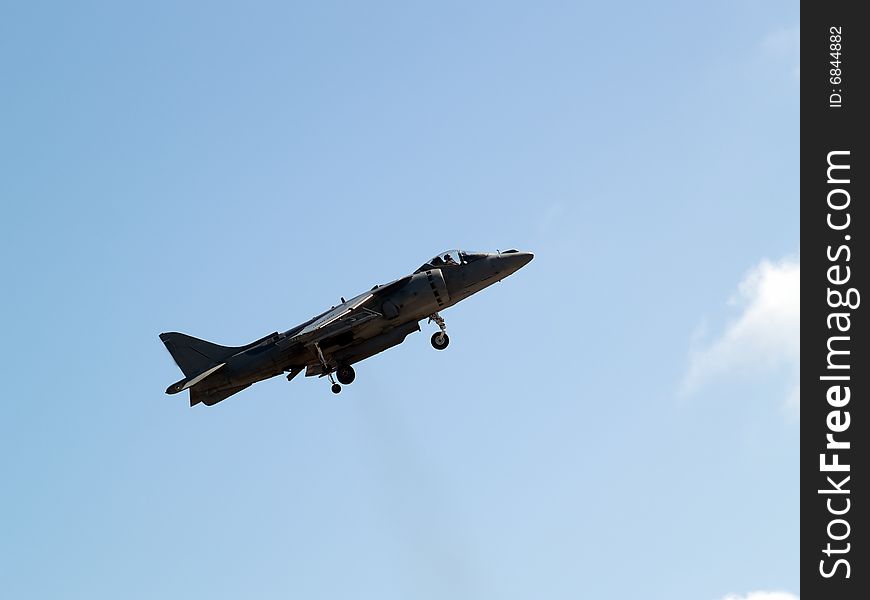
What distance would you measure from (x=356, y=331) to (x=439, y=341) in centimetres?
→ 357

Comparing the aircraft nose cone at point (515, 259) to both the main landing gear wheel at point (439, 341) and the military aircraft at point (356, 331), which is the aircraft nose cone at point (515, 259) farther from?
the main landing gear wheel at point (439, 341)

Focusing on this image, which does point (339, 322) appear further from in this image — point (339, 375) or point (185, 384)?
point (185, 384)

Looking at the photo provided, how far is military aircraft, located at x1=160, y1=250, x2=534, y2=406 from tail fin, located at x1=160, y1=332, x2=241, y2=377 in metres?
0.10

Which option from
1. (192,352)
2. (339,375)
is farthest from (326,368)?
(192,352)

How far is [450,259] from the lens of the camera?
53.0 meters

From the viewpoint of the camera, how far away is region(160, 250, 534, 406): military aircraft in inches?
2056

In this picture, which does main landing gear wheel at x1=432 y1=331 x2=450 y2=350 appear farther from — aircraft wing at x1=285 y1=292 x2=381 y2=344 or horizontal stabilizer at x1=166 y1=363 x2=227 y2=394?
horizontal stabilizer at x1=166 y1=363 x2=227 y2=394

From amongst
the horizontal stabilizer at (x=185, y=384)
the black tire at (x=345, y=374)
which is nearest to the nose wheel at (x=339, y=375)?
the black tire at (x=345, y=374)

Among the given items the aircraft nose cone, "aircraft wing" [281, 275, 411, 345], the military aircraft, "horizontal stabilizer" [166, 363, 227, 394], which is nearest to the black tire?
the military aircraft
